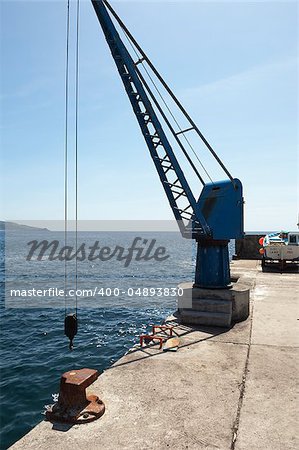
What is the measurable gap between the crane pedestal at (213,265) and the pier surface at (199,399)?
7.58 ft

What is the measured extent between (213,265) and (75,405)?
25.8 ft

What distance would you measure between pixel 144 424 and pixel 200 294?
6995mm

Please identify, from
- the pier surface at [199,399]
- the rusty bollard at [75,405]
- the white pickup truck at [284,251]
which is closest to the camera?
the pier surface at [199,399]

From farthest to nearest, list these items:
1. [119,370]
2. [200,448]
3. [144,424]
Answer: [119,370] → [144,424] → [200,448]

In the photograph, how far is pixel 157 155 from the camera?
46.0 ft

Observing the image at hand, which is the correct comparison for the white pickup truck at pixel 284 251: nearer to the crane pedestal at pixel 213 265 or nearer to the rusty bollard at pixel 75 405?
the crane pedestal at pixel 213 265

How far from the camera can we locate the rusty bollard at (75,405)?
5766 millimetres

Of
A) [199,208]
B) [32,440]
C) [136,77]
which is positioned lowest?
[32,440]

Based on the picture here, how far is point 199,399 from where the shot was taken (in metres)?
6.45

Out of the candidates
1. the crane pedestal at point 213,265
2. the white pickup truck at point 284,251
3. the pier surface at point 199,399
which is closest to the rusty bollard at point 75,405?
the pier surface at point 199,399

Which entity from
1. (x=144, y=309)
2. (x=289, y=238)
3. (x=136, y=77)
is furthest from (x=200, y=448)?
(x=289, y=238)

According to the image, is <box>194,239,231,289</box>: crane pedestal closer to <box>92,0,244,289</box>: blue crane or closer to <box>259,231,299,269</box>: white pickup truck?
<box>92,0,244,289</box>: blue crane

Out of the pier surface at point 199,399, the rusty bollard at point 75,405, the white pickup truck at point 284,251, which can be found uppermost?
the white pickup truck at point 284,251

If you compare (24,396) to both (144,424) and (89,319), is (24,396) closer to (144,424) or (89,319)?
(144,424)
